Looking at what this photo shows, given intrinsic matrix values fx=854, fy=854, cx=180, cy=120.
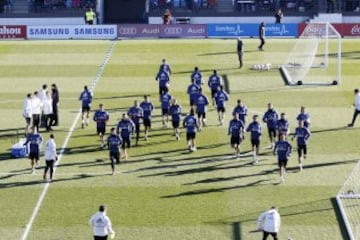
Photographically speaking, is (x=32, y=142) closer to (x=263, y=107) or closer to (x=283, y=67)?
(x=263, y=107)

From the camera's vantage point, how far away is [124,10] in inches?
2581

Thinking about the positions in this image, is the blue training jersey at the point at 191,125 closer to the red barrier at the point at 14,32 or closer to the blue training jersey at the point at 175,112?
the blue training jersey at the point at 175,112

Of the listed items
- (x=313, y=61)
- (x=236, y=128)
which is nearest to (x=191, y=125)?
(x=236, y=128)

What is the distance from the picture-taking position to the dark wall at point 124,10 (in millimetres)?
64938

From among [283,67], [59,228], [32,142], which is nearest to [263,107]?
[283,67]

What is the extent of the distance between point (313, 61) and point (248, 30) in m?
9.95

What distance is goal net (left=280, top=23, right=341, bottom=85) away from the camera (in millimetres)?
39866

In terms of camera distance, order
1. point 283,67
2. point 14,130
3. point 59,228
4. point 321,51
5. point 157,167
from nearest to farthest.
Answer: point 59,228 < point 157,167 < point 14,130 < point 283,67 < point 321,51

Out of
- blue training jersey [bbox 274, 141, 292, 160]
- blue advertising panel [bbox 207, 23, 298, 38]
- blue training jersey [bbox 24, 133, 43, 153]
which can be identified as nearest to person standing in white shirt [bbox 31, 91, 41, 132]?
blue training jersey [bbox 24, 133, 43, 153]

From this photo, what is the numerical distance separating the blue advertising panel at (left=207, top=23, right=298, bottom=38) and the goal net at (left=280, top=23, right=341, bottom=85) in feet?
10.4

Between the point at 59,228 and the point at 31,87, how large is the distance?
18470 mm

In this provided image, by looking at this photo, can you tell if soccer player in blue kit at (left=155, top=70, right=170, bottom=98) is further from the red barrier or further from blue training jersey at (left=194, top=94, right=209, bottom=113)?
the red barrier

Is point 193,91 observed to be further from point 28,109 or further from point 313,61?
point 313,61

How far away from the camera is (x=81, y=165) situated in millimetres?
26922
